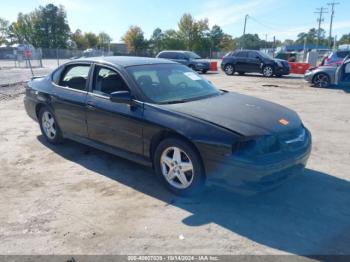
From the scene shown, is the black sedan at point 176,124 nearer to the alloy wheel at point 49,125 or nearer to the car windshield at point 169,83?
the car windshield at point 169,83

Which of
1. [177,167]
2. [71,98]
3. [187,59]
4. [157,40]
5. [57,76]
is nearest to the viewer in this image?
[177,167]

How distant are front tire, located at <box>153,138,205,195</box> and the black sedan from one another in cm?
1

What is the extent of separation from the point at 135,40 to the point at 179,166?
7712 centimetres

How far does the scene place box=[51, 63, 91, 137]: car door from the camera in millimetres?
4977

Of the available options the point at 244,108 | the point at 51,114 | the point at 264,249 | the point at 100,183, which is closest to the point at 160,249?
the point at 264,249

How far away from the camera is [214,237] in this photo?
3.19 m

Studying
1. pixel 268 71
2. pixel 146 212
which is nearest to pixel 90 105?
pixel 146 212

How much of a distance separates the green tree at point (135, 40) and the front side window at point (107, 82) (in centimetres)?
7446

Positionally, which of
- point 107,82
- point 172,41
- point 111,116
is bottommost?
point 111,116

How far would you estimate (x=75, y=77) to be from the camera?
17.4 feet

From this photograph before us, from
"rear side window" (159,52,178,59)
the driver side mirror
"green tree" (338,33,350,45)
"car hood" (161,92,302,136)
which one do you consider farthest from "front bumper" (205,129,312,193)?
"green tree" (338,33,350,45)

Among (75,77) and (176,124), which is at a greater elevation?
(75,77)

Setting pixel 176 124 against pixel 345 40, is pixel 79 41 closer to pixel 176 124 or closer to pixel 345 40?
pixel 345 40

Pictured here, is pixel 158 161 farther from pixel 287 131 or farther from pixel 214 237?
pixel 287 131
